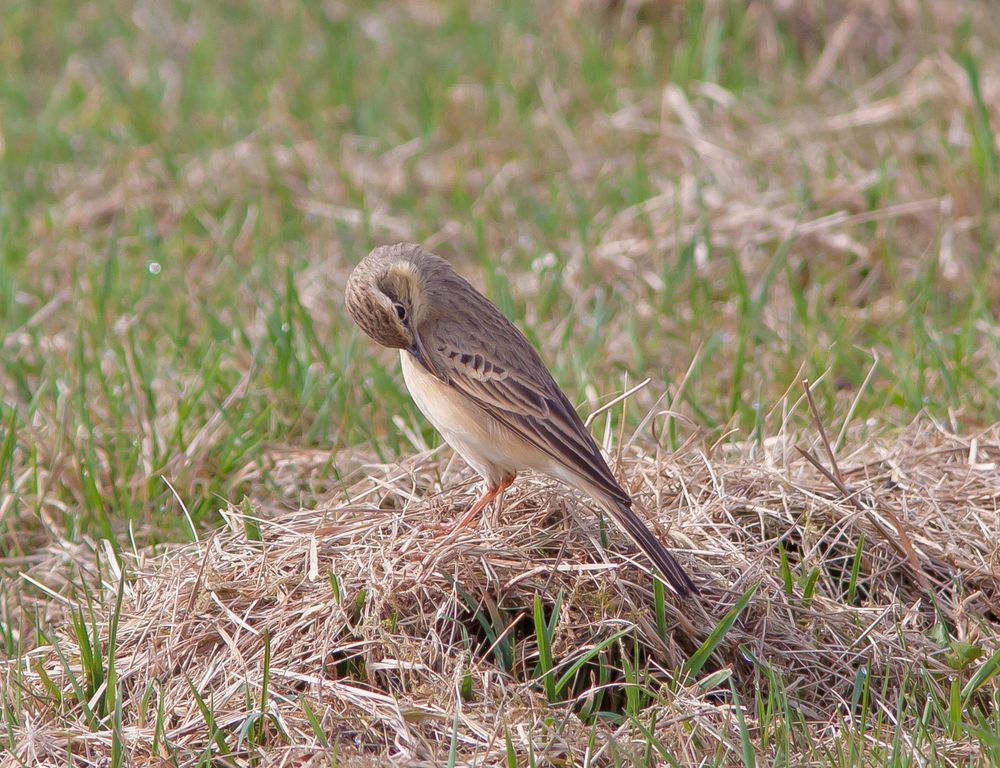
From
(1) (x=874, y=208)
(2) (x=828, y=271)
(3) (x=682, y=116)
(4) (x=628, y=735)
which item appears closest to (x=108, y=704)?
(4) (x=628, y=735)

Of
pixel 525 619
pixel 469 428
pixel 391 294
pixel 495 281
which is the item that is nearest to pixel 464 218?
pixel 495 281

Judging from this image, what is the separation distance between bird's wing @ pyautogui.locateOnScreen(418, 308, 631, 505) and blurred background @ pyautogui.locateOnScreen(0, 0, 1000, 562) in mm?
625

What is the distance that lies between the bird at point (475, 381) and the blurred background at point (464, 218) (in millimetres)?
679

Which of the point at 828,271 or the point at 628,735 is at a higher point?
the point at 628,735

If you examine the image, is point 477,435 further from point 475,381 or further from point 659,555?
point 659,555

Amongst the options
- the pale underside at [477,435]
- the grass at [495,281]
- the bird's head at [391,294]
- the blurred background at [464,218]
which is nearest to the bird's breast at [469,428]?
the pale underside at [477,435]

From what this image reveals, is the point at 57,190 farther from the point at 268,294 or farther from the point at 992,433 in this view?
the point at 992,433

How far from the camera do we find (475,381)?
16.8 ft

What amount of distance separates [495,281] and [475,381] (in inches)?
103

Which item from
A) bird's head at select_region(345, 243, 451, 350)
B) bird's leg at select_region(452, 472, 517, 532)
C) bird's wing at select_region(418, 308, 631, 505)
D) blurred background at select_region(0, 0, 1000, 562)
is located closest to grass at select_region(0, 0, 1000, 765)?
blurred background at select_region(0, 0, 1000, 562)

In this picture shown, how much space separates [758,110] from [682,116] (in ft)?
1.76

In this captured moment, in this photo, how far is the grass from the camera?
178 inches

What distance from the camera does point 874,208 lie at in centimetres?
834

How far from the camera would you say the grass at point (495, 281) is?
14.8 feet
